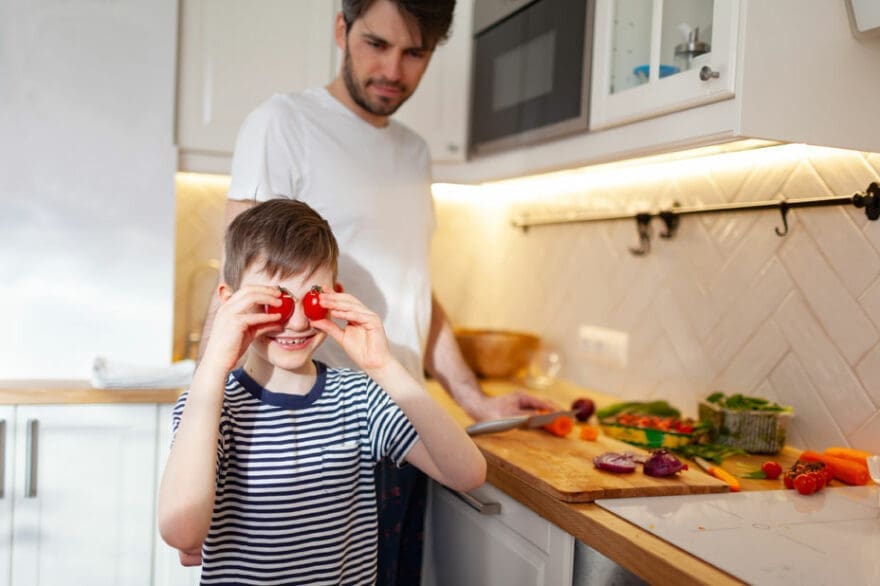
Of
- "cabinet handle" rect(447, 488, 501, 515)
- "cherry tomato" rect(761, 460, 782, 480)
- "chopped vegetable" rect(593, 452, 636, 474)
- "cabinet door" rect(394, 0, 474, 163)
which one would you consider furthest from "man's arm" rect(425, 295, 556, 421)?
"cabinet door" rect(394, 0, 474, 163)

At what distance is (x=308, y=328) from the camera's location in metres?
1.12

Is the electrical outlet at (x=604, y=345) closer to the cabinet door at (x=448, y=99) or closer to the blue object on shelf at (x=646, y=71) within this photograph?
the cabinet door at (x=448, y=99)

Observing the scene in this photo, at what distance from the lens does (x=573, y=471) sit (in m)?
1.33

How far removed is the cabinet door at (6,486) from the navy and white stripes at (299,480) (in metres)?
0.91

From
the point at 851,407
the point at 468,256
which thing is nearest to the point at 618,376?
the point at 851,407

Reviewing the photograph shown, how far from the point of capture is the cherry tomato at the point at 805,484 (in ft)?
4.23

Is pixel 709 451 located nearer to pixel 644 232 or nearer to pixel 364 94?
pixel 644 232

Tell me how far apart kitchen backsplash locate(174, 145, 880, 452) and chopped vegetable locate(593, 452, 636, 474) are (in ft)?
1.41

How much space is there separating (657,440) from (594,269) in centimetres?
71

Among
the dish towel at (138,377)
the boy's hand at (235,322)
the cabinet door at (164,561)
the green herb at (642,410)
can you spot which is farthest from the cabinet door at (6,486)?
the green herb at (642,410)

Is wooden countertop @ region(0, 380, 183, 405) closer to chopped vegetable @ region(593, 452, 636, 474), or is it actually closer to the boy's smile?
the boy's smile

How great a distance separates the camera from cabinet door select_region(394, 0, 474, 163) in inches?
88.7

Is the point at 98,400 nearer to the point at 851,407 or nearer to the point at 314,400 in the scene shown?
the point at 314,400

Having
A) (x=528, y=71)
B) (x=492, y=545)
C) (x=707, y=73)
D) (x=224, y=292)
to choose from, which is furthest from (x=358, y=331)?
(x=528, y=71)
